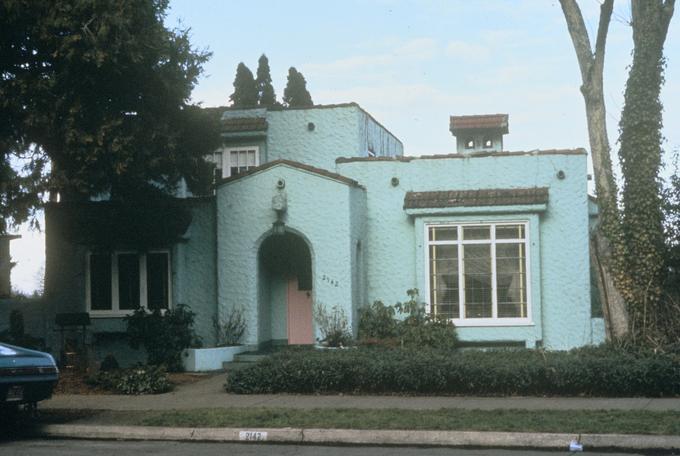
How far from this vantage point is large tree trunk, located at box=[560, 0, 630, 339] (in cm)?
1902

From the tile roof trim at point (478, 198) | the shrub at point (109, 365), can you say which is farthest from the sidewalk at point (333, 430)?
the tile roof trim at point (478, 198)

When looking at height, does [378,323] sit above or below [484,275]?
below

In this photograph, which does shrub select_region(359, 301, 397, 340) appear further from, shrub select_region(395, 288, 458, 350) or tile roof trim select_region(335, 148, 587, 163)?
tile roof trim select_region(335, 148, 587, 163)

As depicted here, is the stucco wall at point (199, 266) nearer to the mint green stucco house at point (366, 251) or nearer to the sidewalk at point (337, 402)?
the mint green stucco house at point (366, 251)

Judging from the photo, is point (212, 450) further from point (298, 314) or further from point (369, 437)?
point (298, 314)

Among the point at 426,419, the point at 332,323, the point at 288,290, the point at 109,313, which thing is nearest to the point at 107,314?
the point at 109,313

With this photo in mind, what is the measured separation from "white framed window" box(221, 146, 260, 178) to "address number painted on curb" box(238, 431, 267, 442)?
13.5m

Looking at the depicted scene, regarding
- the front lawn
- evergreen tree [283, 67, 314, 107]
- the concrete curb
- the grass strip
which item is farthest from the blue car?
evergreen tree [283, 67, 314, 107]

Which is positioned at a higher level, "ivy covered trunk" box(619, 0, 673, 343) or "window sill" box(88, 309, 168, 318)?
"ivy covered trunk" box(619, 0, 673, 343)

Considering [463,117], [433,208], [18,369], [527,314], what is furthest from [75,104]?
[463,117]

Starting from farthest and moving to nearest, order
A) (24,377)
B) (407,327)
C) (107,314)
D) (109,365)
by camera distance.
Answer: (107,314) → (407,327) → (109,365) → (24,377)

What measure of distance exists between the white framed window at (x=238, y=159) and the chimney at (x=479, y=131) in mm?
7140

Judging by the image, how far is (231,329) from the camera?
65.5 feet

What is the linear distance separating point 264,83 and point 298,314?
20432mm
